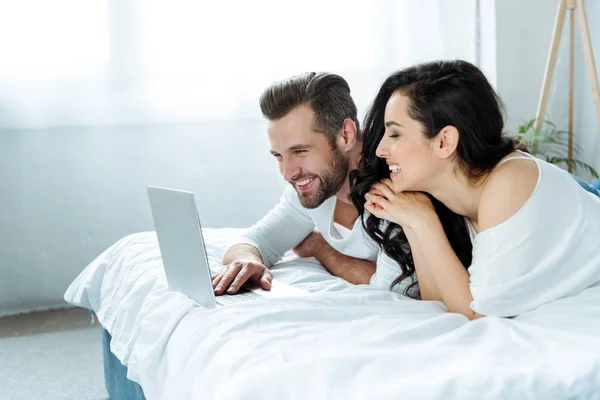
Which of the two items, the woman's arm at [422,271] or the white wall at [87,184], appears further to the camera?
the white wall at [87,184]

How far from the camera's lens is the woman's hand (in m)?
1.49

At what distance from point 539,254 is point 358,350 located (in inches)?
18.8

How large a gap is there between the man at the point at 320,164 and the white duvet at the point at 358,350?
0.33 metres

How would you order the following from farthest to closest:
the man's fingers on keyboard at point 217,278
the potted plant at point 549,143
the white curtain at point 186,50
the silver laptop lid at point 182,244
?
the potted plant at point 549,143, the white curtain at point 186,50, the man's fingers on keyboard at point 217,278, the silver laptop lid at point 182,244

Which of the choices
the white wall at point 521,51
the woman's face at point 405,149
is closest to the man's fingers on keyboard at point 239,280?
the woman's face at point 405,149

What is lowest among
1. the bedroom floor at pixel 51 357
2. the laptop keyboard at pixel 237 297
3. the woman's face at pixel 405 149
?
the bedroom floor at pixel 51 357

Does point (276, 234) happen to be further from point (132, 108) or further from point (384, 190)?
point (132, 108)

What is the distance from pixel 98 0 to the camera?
327cm

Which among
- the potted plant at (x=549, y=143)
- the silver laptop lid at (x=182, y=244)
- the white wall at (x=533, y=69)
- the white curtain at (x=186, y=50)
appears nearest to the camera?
the silver laptop lid at (x=182, y=244)

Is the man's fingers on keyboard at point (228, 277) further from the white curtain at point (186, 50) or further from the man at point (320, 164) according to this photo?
the white curtain at point (186, 50)

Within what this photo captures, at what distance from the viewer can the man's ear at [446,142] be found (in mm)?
1392

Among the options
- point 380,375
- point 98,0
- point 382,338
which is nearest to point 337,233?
point 382,338

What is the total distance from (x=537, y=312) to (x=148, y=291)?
34.8 inches

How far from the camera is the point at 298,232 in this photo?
2.12 meters
